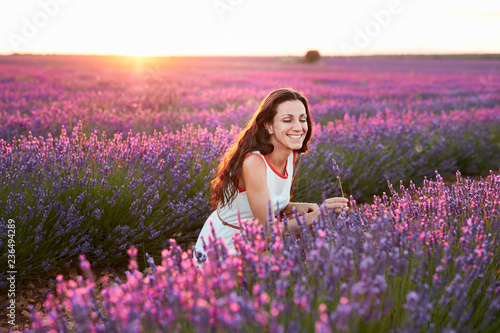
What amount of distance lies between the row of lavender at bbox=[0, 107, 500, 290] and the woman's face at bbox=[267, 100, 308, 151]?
41 centimetres

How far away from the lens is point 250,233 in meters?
1.58

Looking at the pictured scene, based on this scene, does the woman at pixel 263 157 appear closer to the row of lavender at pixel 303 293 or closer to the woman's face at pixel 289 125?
the woman's face at pixel 289 125

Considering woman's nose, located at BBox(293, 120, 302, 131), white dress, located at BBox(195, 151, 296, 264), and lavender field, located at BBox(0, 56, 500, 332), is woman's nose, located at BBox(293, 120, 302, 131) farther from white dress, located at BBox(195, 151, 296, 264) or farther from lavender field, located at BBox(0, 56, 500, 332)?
lavender field, located at BBox(0, 56, 500, 332)

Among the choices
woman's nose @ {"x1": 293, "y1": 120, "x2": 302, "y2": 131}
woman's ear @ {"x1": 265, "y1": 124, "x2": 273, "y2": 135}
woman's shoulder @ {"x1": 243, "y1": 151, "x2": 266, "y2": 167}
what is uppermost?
woman's nose @ {"x1": 293, "y1": 120, "x2": 302, "y2": 131}

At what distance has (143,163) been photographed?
3529 mm

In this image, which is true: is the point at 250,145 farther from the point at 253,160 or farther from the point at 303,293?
the point at 303,293

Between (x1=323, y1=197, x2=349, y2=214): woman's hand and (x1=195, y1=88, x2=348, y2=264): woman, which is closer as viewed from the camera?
(x1=323, y1=197, x2=349, y2=214): woman's hand

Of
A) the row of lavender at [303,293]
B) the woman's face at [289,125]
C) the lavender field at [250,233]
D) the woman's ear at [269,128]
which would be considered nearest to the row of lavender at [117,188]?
the lavender field at [250,233]

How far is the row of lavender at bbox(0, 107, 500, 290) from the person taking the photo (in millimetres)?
2824

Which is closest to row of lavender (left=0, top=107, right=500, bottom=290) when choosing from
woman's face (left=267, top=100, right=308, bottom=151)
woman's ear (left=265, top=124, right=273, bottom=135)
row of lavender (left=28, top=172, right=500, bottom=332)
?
woman's face (left=267, top=100, right=308, bottom=151)

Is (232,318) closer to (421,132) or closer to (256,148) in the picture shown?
(256,148)

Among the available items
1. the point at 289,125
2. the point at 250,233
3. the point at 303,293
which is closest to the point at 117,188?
the point at 289,125

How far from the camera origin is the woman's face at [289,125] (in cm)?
277

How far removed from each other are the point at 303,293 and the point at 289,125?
162cm
